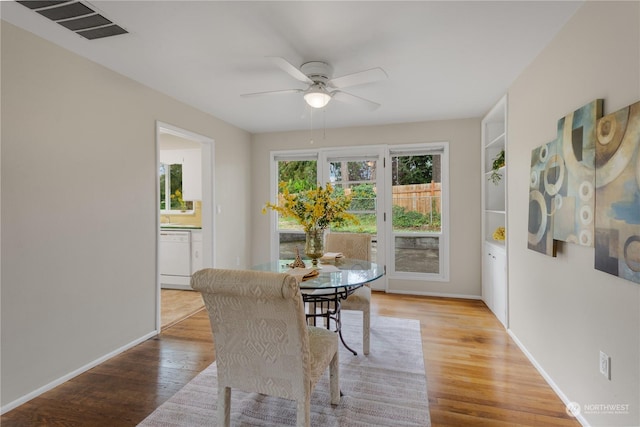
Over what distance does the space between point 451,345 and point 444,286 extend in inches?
65.7

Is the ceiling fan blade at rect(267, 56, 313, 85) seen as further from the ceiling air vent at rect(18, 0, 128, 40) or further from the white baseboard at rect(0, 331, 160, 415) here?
the white baseboard at rect(0, 331, 160, 415)

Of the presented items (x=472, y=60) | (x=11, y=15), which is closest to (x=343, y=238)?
(x=472, y=60)

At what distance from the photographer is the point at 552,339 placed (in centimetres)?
226

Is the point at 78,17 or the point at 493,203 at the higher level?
the point at 78,17

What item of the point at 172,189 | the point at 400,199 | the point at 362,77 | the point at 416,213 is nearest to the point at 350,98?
the point at 362,77

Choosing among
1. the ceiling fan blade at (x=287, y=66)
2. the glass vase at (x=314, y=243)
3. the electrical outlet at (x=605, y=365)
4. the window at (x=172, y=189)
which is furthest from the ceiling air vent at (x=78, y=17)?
the window at (x=172, y=189)

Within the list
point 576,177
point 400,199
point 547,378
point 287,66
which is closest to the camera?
point 576,177

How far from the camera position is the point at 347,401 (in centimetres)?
209

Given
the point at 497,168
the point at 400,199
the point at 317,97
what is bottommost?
the point at 400,199

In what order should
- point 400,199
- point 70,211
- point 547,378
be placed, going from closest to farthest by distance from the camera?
point 547,378 → point 70,211 → point 400,199

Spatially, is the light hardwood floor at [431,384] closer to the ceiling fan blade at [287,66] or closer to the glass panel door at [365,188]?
the glass panel door at [365,188]

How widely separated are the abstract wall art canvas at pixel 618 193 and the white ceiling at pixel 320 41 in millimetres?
880

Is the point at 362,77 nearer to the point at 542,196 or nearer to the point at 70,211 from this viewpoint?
the point at 542,196

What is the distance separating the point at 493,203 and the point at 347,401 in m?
3.17
